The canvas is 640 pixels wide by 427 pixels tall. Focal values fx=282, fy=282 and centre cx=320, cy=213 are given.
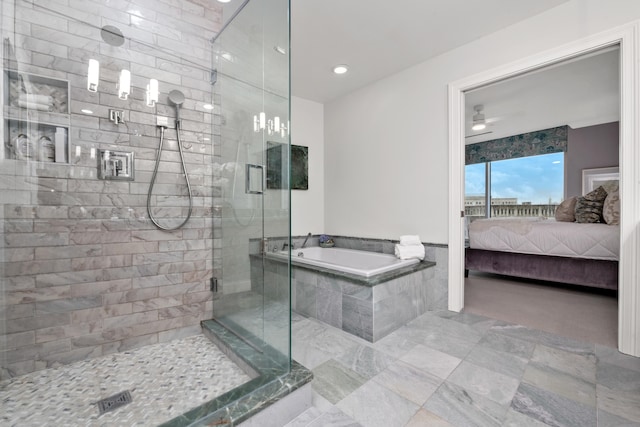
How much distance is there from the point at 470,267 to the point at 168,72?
4.04m

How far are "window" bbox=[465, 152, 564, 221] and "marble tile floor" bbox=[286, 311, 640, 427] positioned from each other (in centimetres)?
460

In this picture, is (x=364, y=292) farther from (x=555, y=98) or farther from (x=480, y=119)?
(x=555, y=98)

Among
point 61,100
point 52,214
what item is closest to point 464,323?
point 52,214

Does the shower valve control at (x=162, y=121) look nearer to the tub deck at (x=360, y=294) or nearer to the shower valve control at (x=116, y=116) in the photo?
the shower valve control at (x=116, y=116)

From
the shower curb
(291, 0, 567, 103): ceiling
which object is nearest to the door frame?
(291, 0, 567, 103): ceiling

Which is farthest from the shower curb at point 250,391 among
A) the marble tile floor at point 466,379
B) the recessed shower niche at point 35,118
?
the recessed shower niche at point 35,118

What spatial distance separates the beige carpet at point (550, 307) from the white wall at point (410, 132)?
88 cm

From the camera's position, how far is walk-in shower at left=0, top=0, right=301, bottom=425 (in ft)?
4.96

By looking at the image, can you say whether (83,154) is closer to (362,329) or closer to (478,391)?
(362,329)

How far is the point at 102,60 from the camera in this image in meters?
1.76

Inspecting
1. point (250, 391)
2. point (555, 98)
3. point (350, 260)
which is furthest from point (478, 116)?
point (250, 391)

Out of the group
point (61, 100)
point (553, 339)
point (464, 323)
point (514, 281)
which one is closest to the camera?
point (61, 100)

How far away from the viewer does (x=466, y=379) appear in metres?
1.53

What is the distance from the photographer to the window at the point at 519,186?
569 cm
